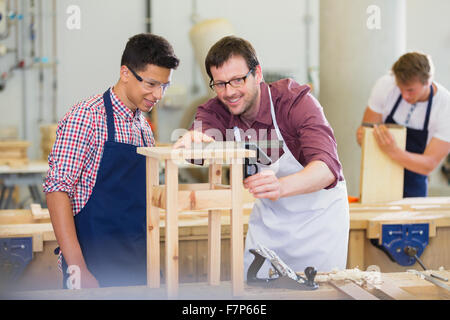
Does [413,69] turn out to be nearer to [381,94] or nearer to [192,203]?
[381,94]

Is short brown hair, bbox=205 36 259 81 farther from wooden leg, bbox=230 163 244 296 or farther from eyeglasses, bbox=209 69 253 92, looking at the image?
wooden leg, bbox=230 163 244 296

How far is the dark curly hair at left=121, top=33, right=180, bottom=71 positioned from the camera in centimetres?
Result: 162

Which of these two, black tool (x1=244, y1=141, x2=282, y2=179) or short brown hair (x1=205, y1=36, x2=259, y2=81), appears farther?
short brown hair (x1=205, y1=36, x2=259, y2=81)

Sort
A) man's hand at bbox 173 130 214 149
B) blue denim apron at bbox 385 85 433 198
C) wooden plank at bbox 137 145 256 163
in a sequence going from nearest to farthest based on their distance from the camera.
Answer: wooden plank at bbox 137 145 256 163
man's hand at bbox 173 130 214 149
blue denim apron at bbox 385 85 433 198

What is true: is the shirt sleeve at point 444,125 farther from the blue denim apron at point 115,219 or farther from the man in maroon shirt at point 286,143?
the blue denim apron at point 115,219

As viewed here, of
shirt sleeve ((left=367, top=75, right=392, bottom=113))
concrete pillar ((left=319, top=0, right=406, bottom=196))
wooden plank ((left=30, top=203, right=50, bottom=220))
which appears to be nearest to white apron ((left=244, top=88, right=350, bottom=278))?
wooden plank ((left=30, top=203, right=50, bottom=220))

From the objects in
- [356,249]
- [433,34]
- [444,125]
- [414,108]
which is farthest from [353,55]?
[433,34]

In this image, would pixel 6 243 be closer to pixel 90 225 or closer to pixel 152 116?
pixel 90 225

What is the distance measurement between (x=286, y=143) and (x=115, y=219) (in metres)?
0.56

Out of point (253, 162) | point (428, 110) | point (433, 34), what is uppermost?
→ point (433, 34)

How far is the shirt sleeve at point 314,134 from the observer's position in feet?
4.83

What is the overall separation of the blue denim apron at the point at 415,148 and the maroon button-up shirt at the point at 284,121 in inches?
49.0

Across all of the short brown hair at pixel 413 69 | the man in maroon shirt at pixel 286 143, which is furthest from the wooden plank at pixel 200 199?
the short brown hair at pixel 413 69

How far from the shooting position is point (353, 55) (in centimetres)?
330
